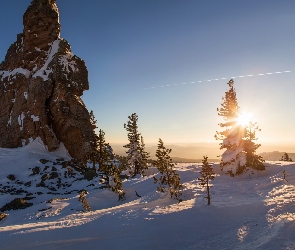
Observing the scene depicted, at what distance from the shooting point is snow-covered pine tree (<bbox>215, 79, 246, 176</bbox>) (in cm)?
3284

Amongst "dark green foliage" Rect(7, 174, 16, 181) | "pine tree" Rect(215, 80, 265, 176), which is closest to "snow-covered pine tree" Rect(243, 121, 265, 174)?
"pine tree" Rect(215, 80, 265, 176)

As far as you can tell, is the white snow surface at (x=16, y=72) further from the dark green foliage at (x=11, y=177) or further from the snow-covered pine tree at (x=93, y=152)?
the dark green foliage at (x=11, y=177)

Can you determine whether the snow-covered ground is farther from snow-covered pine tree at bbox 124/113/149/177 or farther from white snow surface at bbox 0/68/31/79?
white snow surface at bbox 0/68/31/79

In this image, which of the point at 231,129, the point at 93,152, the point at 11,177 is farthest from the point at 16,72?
the point at 231,129

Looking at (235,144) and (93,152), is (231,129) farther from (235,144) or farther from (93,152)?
(93,152)

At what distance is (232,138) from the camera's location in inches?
1310

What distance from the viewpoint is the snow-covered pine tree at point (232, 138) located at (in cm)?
3284

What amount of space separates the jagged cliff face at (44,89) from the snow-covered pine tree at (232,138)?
2836 cm

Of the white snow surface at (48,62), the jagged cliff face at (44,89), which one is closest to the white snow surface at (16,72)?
the jagged cliff face at (44,89)

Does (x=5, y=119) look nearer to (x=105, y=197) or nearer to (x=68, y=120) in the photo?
(x=68, y=120)

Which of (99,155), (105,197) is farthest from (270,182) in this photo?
(99,155)

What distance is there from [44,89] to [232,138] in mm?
38920

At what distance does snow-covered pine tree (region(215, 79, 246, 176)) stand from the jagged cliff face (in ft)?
93.0

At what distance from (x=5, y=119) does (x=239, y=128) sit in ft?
158
